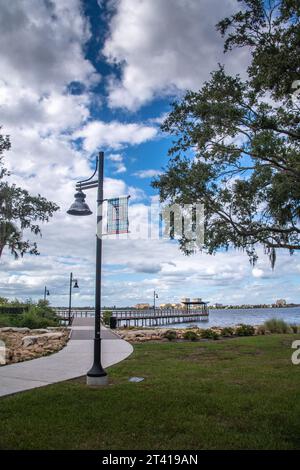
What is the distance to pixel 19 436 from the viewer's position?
4.89 meters

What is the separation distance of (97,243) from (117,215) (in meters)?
0.81

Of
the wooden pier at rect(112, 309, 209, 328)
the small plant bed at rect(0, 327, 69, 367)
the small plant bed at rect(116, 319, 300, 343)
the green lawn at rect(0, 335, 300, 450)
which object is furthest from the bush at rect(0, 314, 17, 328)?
the wooden pier at rect(112, 309, 209, 328)

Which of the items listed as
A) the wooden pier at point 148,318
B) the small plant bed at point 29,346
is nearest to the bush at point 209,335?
the small plant bed at point 29,346

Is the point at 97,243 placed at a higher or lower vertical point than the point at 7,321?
higher

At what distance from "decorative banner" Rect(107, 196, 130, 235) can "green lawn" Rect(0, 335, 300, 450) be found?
317cm

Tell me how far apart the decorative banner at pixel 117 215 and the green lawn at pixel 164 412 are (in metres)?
3.17

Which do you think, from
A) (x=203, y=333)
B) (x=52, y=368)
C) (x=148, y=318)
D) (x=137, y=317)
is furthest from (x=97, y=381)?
(x=148, y=318)

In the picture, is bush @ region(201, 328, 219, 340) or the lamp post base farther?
bush @ region(201, 328, 219, 340)

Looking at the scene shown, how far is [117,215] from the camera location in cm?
785

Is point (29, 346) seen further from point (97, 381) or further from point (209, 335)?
point (209, 335)

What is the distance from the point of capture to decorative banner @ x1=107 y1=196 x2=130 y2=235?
769cm

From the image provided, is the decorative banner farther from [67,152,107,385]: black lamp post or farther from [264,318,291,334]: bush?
[264,318,291,334]: bush
